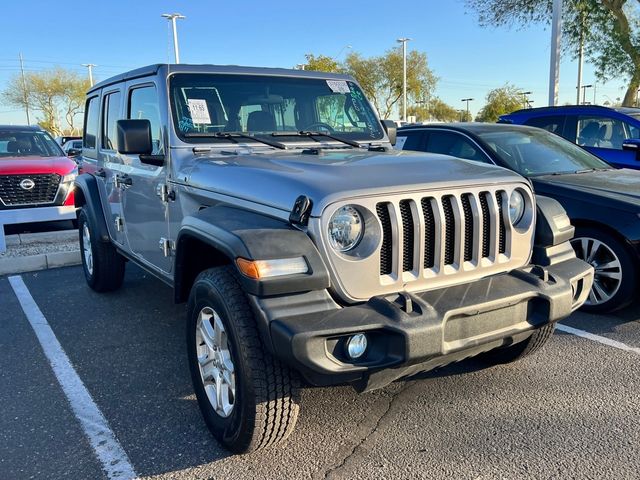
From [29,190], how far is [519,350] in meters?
7.53

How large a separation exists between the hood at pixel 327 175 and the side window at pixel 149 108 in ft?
1.53

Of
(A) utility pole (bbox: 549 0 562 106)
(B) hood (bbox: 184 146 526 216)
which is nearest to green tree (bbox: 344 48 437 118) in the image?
(A) utility pole (bbox: 549 0 562 106)

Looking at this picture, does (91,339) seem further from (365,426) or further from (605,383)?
(605,383)

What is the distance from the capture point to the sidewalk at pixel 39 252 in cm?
666

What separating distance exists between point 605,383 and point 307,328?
2.27 m

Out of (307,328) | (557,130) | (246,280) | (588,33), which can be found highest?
(588,33)

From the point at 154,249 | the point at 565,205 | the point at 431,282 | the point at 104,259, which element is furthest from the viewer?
the point at 104,259

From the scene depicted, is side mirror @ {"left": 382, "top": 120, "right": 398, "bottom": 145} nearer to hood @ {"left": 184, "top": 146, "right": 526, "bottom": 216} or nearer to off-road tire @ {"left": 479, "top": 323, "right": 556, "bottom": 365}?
hood @ {"left": 184, "top": 146, "right": 526, "bottom": 216}

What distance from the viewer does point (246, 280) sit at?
2.42 m

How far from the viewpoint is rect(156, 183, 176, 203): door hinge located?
368 cm

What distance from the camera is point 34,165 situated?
840cm

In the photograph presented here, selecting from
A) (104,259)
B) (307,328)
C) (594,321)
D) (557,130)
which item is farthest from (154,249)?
(557,130)

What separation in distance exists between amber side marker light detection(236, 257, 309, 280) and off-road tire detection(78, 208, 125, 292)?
3.26 metres

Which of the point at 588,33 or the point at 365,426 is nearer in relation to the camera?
the point at 365,426
